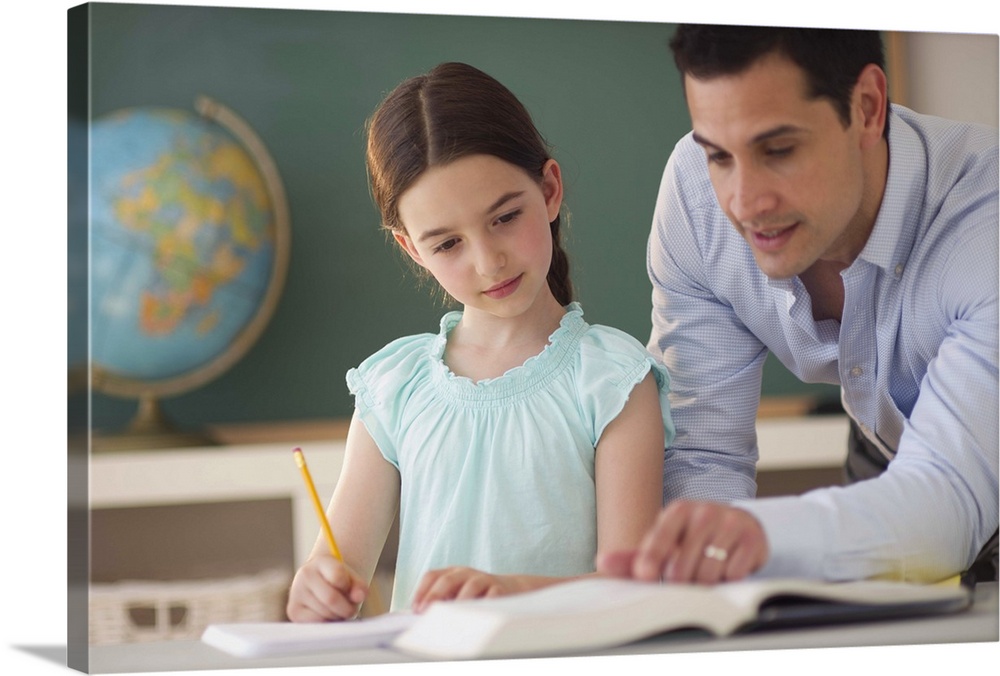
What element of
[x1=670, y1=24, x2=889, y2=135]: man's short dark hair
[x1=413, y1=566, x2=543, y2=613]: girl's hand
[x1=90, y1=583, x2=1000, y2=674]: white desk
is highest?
[x1=670, y1=24, x2=889, y2=135]: man's short dark hair

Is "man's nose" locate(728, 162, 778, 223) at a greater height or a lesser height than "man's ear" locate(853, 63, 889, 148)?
lesser

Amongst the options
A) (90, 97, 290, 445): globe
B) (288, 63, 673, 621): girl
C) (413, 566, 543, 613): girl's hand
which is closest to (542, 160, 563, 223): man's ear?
(288, 63, 673, 621): girl

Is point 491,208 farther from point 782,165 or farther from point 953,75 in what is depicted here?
point 953,75

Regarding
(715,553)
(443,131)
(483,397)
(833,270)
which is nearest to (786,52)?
(833,270)

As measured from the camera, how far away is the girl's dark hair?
4.15ft

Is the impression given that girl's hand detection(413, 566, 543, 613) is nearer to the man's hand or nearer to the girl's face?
the man's hand

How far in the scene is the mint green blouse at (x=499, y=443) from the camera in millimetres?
1260

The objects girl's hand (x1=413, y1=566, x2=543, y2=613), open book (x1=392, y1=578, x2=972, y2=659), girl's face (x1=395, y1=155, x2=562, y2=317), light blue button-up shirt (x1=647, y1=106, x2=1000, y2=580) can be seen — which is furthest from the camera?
light blue button-up shirt (x1=647, y1=106, x2=1000, y2=580)

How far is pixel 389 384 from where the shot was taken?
1.33 meters

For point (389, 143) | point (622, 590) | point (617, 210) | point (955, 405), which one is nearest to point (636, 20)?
point (617, 210)

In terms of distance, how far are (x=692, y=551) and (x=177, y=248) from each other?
1.93 feet

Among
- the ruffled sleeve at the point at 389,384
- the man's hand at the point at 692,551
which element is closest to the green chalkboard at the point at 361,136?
the ruffled sleeve at the point at 389,384

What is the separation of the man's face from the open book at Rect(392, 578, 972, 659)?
437mm

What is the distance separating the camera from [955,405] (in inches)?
52.9
